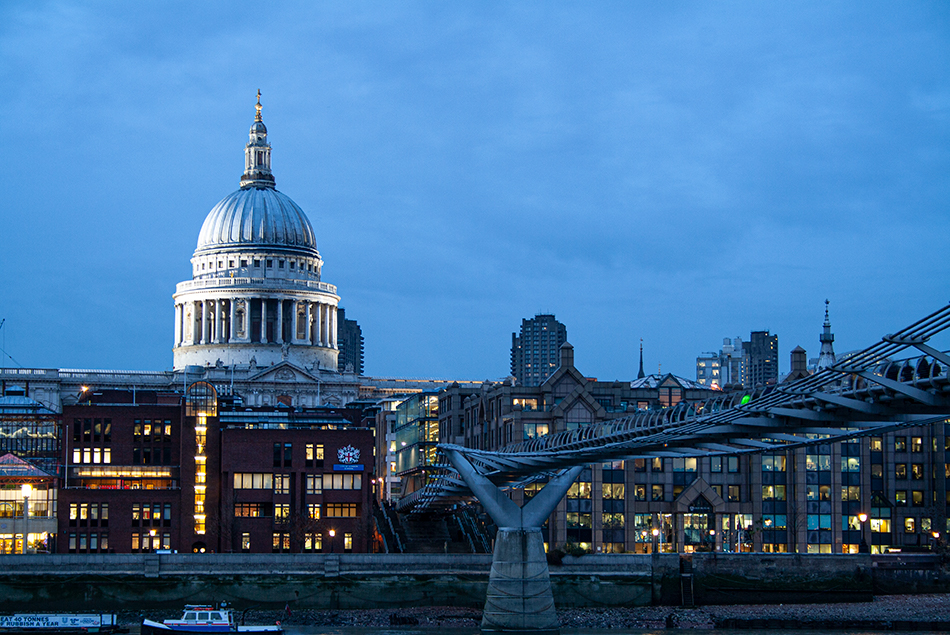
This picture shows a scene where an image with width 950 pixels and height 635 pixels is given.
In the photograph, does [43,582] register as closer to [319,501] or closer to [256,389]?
[319,501]

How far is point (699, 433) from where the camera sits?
63.5 metres

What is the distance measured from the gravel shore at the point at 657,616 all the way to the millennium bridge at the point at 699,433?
20.4ft

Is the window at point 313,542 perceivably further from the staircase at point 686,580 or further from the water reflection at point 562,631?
the staircase at point 686,580

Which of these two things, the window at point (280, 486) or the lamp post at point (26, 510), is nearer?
the lamp post at point (26, 510)

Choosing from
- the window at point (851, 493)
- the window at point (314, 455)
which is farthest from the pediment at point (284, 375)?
the window at point (851, 493)

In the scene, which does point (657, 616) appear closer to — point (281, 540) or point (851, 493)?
point (851, 493)

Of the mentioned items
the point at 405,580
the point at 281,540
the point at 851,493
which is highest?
the point at 851,493

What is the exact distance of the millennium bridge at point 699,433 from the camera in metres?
48.7

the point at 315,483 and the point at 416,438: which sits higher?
the point at 416,438

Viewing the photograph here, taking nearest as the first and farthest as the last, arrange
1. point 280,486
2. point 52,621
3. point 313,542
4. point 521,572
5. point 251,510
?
1. point 52,621
2. point 521,572
3. point 313,542
4. point 251,510
5. point 280,486

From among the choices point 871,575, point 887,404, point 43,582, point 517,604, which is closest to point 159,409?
point 43,582

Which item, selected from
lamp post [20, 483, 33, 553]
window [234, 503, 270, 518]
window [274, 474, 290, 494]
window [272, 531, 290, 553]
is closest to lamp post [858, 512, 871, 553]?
window [272, 531, 290, 553]

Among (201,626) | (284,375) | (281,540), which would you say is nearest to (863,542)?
(281,540)

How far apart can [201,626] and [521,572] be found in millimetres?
15959
